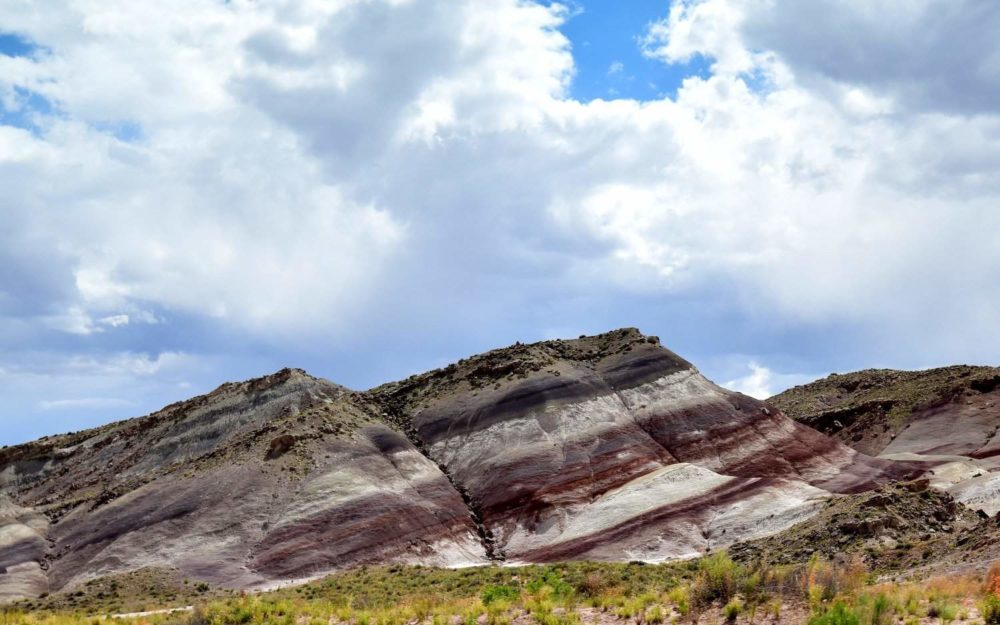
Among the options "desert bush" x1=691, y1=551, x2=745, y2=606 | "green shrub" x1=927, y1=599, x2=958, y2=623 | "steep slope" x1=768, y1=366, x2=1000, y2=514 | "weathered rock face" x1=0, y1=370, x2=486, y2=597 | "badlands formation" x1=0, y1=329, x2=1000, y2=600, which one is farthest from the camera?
"steep slope" x1=768, y1=366, x2=1000, y2=514

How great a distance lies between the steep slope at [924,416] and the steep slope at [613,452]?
460 inches

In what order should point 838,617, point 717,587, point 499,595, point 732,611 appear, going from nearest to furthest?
point 838,617, point 732,611, point 717,587, point 499,595

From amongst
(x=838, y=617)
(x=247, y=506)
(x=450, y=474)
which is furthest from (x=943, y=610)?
(x=450, y=474)

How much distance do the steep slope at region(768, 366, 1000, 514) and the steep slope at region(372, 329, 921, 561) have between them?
38.4ft

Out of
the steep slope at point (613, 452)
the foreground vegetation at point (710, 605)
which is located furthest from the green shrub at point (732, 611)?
the steep slope at point (613, 452)

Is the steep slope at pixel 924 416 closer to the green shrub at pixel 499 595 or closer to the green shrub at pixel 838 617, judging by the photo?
the green shrub at pixel 499 595

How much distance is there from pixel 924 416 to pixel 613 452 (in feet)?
131

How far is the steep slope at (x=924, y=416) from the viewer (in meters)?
73.1

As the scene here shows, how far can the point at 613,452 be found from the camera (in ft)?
202

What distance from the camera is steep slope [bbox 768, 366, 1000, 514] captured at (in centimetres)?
7312

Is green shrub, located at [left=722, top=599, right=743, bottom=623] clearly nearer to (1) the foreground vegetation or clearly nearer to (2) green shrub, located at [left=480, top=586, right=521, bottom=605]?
(1) the foreground vegetation

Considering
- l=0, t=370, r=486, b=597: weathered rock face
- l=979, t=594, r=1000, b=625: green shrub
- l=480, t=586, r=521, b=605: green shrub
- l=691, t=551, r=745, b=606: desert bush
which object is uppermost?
l=0, t=370, r=486, b=597: weathered rock face

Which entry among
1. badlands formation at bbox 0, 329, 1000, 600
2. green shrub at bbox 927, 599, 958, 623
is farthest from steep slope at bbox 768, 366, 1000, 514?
green shrub at bbox 927, 599, 958, 623

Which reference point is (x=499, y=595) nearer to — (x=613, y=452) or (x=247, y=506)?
(x=247, y=506)
